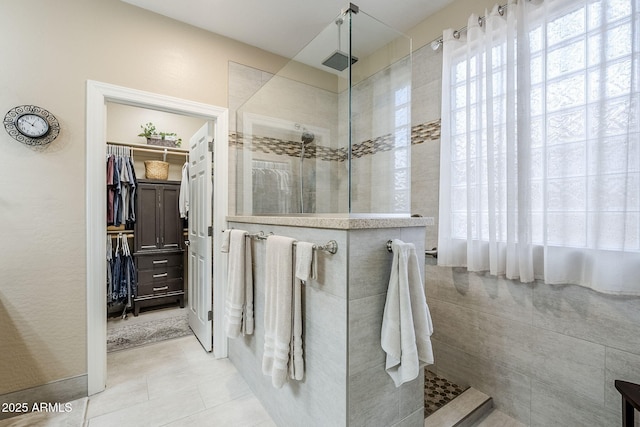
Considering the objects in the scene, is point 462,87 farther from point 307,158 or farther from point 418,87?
point 307,158

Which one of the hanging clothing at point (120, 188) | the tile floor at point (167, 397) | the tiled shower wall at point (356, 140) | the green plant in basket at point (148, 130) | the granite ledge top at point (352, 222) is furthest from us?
the green plant in basket at point (148, 130)

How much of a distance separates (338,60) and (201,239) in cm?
195

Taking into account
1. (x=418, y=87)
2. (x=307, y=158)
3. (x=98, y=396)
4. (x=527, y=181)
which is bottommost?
(x=98, y=396)

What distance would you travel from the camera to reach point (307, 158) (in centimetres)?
198

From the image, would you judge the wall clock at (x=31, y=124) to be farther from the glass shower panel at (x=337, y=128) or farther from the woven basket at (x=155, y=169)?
the woven basket at (x=155, y=169)

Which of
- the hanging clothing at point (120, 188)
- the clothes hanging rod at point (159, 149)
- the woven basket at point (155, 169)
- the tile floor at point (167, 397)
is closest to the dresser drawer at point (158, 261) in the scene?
the hanging clothing at point (120, 188)

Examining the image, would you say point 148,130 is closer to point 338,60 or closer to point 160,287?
point 160,287

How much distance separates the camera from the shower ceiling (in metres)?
2.07

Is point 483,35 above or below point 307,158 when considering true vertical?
above

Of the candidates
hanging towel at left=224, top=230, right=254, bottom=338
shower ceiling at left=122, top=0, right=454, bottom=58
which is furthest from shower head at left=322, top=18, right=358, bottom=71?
hanging towel at left=224, top=230, right=254, bottom=338

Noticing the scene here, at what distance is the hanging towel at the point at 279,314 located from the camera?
1.35 metres

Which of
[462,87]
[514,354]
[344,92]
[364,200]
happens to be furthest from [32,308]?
[462,87]

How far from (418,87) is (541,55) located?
0.84 meters

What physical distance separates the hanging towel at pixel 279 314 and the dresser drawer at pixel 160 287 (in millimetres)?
2596
